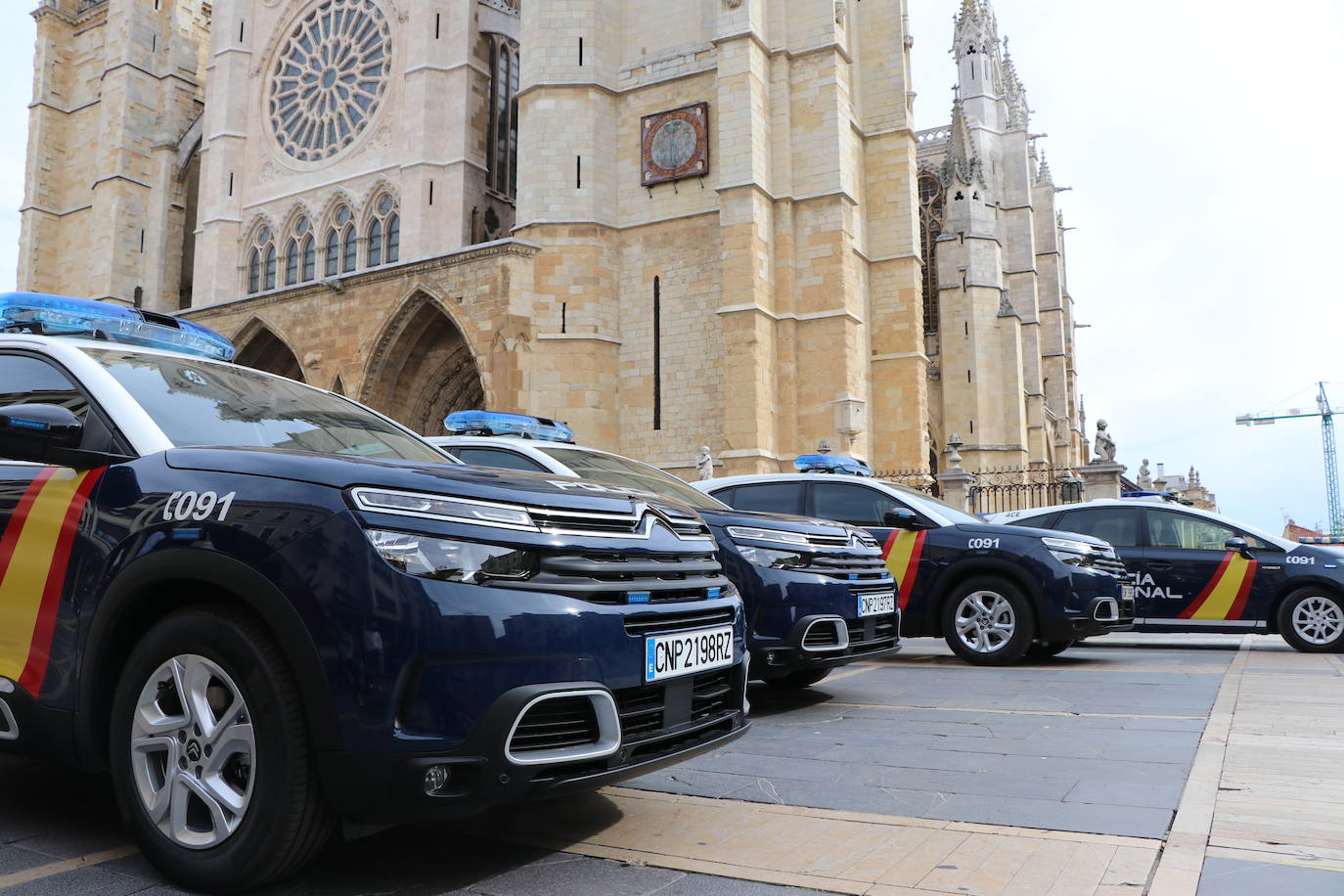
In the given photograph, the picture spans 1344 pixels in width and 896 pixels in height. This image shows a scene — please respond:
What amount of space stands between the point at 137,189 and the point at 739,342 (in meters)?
24.3

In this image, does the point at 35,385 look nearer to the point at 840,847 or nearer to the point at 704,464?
the point at 840,847

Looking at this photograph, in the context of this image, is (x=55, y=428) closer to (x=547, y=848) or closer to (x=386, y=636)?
(x=386, y=636)

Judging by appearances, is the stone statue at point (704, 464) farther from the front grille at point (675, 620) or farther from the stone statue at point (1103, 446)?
the front grille at point (675, 620)

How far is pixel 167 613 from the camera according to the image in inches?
108

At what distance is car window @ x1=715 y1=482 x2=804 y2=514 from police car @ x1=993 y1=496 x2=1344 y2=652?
3.39m

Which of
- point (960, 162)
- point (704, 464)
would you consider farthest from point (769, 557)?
point (960, 162)

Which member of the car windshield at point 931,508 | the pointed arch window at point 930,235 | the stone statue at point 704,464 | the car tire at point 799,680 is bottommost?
the car tire at point 799,680

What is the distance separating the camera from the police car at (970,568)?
7234 millimetres

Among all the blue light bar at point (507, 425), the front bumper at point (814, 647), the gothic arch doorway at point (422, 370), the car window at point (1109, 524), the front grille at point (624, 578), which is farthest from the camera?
the gothic arch doorway at point (422, 370)

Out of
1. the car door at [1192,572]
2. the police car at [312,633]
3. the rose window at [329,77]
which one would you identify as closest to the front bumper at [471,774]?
the police car at [312,633]

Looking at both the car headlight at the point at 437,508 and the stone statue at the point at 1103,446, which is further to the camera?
the stone statue at the point at 1103,446

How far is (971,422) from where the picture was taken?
32.5m

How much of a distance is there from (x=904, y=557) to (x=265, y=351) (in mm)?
23160

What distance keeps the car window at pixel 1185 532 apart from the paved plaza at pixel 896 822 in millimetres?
4217
